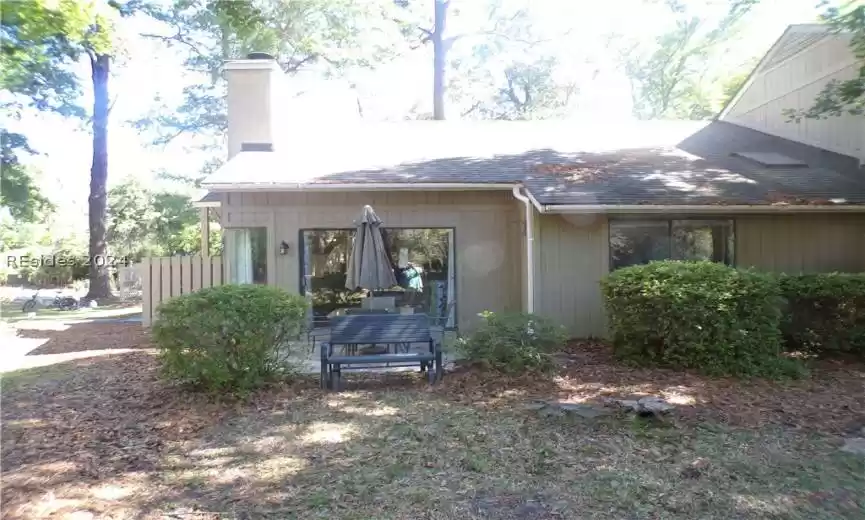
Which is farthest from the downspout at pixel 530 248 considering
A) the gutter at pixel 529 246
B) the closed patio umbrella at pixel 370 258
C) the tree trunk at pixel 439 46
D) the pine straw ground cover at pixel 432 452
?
the tree trunk at pixel 439 46

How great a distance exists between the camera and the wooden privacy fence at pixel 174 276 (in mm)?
10836

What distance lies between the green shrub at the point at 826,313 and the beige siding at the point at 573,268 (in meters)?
2.49

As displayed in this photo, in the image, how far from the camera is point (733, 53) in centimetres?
2425

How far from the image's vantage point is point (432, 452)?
4.35 meters

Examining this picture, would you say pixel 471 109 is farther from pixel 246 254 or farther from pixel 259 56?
pixel 246 254

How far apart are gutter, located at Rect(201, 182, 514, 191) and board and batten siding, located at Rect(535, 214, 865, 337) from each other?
→ 1174 mm

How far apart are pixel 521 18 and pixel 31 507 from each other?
76.8 feet

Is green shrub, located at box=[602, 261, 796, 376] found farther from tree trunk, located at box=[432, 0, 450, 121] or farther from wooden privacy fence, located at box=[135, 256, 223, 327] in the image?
tree trunk, located at box=[432, 0, 450, 121]

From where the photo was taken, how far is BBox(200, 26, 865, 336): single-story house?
8.93m

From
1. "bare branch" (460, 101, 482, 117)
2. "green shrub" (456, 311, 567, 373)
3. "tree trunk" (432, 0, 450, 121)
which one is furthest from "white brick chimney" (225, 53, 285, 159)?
"bare branch" (460, 101, 482, 117)

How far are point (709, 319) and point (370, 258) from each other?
13.6 feet

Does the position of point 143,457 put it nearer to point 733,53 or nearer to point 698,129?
point 698,129

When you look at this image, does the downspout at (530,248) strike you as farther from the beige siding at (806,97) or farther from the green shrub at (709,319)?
the beige siding at (806,97)

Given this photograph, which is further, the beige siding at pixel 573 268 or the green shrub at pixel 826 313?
the beige siding at pixel 573 268
